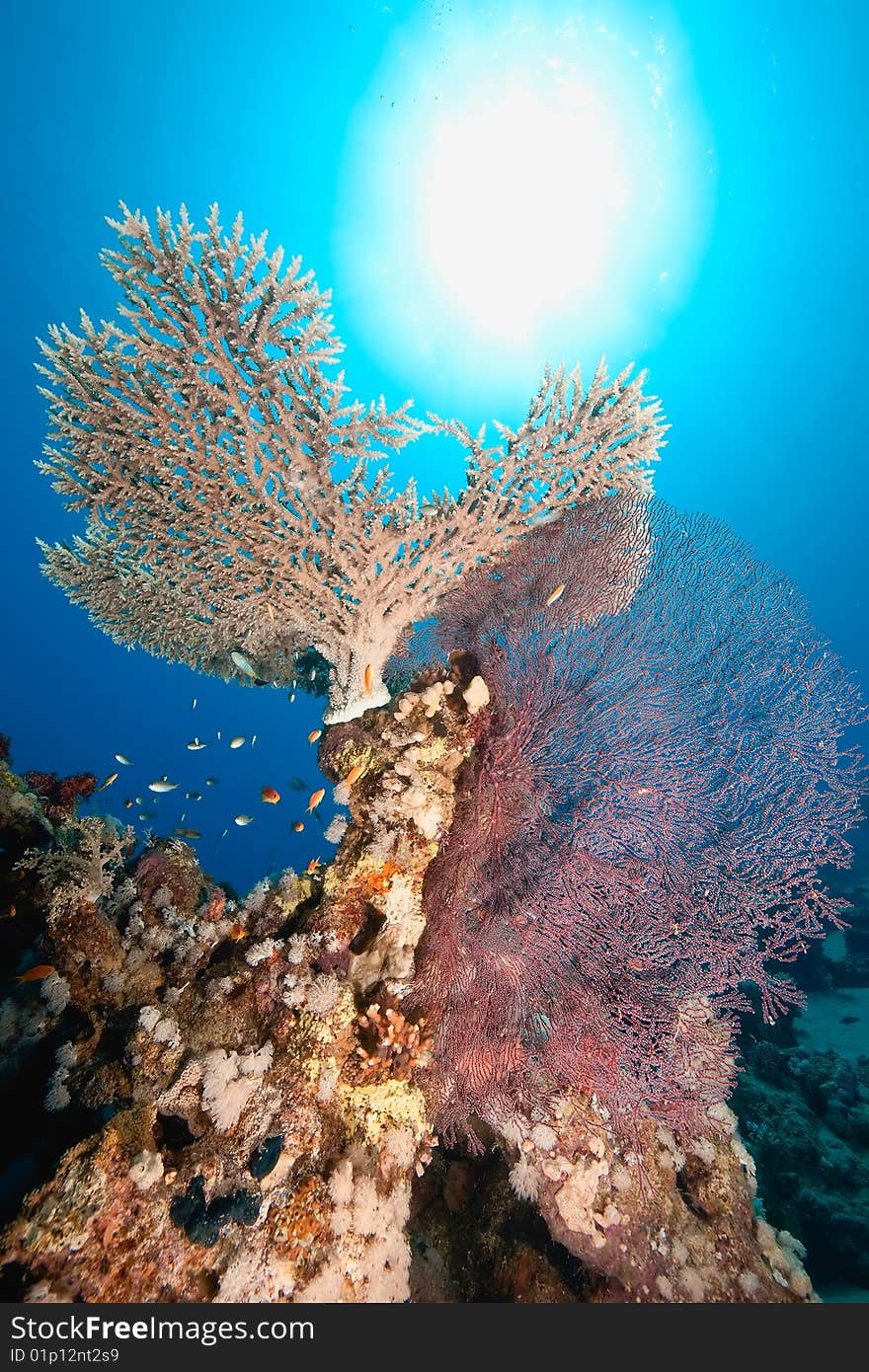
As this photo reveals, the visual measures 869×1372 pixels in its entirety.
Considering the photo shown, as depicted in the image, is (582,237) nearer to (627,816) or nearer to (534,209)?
(534,209)

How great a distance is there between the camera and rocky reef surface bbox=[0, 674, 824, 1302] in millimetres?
2932

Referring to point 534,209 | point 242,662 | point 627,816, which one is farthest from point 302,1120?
point 534,209

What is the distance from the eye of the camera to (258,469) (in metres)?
4.29

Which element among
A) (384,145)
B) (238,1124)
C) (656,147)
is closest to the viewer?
(238,1124)

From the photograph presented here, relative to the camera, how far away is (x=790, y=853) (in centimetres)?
489

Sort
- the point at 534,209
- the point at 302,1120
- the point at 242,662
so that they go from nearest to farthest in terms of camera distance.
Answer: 1. the point at 302,1120
2. the point at 242,662
3. the point at 534,209

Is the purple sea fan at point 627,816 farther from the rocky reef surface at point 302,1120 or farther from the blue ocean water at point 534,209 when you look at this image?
the blue ocean water at point 534,209

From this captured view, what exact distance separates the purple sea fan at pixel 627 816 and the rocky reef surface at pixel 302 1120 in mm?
372

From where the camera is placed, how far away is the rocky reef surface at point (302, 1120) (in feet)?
9.62

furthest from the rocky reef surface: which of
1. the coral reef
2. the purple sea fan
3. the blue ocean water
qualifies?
the blue ocean water

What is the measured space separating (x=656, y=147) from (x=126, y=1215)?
46.4 metres

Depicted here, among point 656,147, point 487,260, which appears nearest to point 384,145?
point 487,260

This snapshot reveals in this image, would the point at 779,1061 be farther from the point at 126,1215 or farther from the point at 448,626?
the point at 126,1215

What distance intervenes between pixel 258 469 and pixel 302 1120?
4883mm
